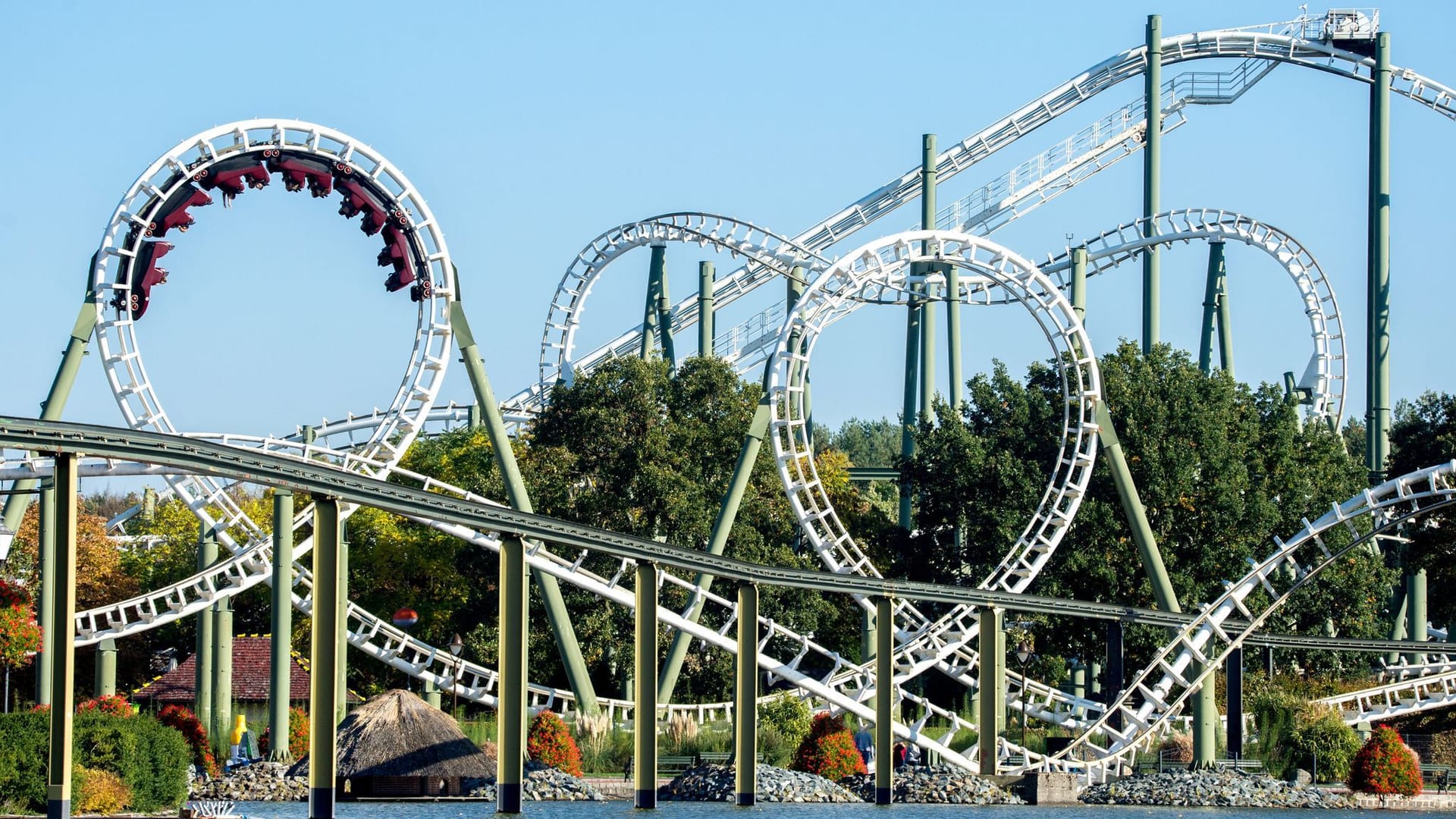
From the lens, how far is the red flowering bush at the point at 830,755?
31438mm

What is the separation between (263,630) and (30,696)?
10.4 m

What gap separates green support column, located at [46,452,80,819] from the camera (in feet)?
56.1

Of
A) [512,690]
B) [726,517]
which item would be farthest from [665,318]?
[512,690]

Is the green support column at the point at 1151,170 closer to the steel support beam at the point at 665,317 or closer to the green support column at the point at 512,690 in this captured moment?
the steel support beam at the point at 665,317

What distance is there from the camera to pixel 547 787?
29.3 m

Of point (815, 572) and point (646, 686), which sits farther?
point (815, 572)

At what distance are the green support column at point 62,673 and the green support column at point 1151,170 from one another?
106 ft

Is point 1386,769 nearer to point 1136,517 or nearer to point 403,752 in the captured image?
point 1136,517

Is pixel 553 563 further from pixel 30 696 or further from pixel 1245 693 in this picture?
pixel 30 696

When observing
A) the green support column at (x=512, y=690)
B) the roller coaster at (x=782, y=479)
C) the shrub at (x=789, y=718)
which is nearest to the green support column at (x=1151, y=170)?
the roller coaster at (x=782, y=479)

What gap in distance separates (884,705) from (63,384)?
43.6ft

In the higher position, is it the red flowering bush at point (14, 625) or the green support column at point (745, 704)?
the red flowering bush at point (14, 625)

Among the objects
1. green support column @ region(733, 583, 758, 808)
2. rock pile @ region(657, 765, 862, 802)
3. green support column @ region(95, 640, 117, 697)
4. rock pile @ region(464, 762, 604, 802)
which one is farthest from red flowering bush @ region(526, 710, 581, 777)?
green support column @ region(95, 640, 117, 697)

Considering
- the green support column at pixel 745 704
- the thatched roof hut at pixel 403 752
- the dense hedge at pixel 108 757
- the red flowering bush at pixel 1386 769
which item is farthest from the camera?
the red flowering bush at pixel 1386 769
